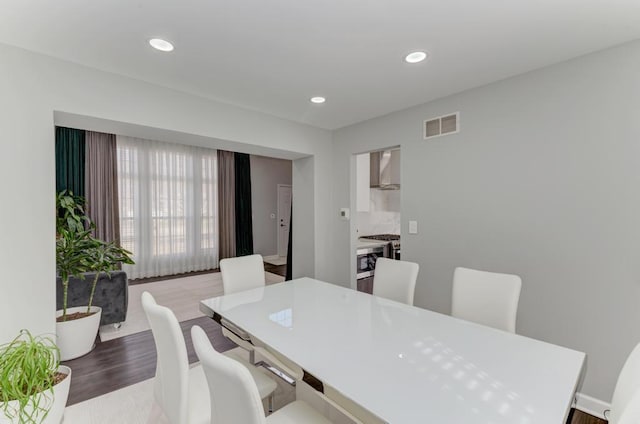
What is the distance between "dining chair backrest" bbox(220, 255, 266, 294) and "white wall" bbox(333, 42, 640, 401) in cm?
166

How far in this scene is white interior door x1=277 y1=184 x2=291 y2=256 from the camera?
25.5 ft

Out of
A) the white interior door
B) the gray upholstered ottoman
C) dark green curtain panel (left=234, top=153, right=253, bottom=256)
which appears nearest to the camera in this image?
the gray upholstered ottoman

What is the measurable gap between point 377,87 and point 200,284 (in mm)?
4290

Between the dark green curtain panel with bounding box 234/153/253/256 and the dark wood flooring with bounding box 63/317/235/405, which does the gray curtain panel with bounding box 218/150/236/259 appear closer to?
the dark green curtain panel with bounding box 234/153/253/256

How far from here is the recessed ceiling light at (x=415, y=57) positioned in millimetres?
2053

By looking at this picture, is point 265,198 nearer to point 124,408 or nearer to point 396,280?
point 396,280

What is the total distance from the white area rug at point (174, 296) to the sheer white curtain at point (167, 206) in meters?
0.53

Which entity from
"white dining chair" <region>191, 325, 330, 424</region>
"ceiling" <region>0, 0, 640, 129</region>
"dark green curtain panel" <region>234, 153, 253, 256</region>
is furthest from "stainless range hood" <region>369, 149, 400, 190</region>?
"white dining chair" <region>191, 325, 330, 424</region>

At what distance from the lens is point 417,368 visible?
1158mm

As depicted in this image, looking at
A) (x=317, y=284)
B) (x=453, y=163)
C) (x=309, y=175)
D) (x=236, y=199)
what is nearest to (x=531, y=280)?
(x=453, y=163)

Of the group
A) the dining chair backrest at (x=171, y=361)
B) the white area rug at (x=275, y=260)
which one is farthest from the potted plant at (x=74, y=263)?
the white area rug at (x=275, y=260)

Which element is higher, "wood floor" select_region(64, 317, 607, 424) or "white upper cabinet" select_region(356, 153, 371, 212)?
"white upper cabinet" select_region(356, 153, 371, 212)

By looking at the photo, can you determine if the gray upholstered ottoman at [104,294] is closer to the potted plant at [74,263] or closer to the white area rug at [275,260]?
the potted plant at [74,263]

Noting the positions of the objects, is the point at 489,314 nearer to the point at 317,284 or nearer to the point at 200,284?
the point at 317,284
